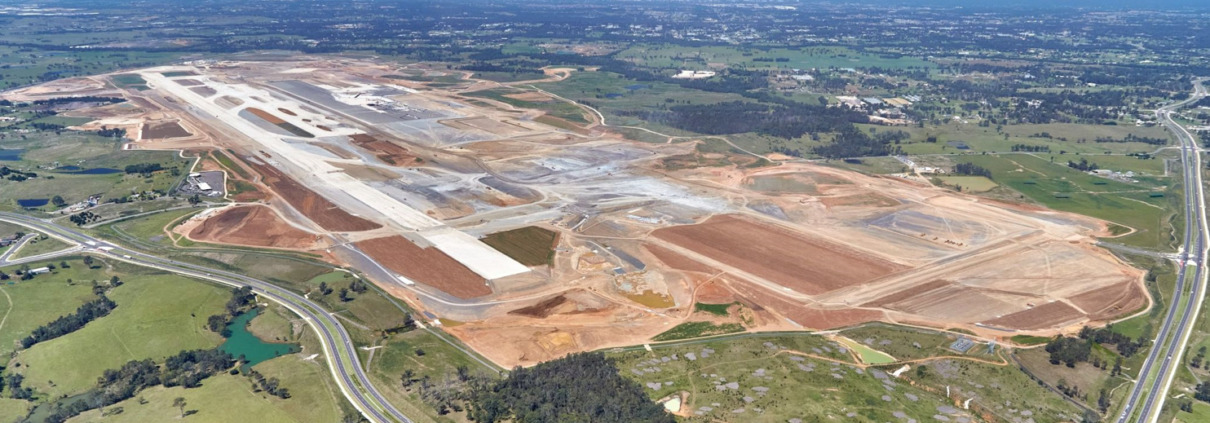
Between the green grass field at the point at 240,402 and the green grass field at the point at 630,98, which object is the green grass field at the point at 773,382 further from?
the green grass field at the point at 630,98

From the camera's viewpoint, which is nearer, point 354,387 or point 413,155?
point 354,387

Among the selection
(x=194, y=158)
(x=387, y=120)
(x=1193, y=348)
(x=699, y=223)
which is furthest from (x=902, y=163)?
(x=194, y=158)

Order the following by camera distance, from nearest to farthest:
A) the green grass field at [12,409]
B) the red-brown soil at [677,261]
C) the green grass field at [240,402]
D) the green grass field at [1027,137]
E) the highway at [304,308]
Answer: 1. the green grass field at [240,402]
2. the green grass field at [12,409]
3. the highway at [304,308]
4. the red-brown soil at [677,261]
5. the green grass field at [1027,137]

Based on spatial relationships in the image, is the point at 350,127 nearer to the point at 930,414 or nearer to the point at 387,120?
the point at 387,120

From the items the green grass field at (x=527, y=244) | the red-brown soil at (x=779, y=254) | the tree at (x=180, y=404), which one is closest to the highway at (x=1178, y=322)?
the red-brown soil at (x=779, y=254)

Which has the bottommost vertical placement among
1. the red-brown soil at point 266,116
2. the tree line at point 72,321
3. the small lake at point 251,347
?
the tree line at point 72,321

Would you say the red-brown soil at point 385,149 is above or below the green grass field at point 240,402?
above

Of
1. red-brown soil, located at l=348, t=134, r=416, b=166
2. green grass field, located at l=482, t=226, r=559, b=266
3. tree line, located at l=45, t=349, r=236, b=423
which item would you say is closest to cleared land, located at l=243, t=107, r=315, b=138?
red-brown soil, located at l=348, t=134, r=416, b=166
